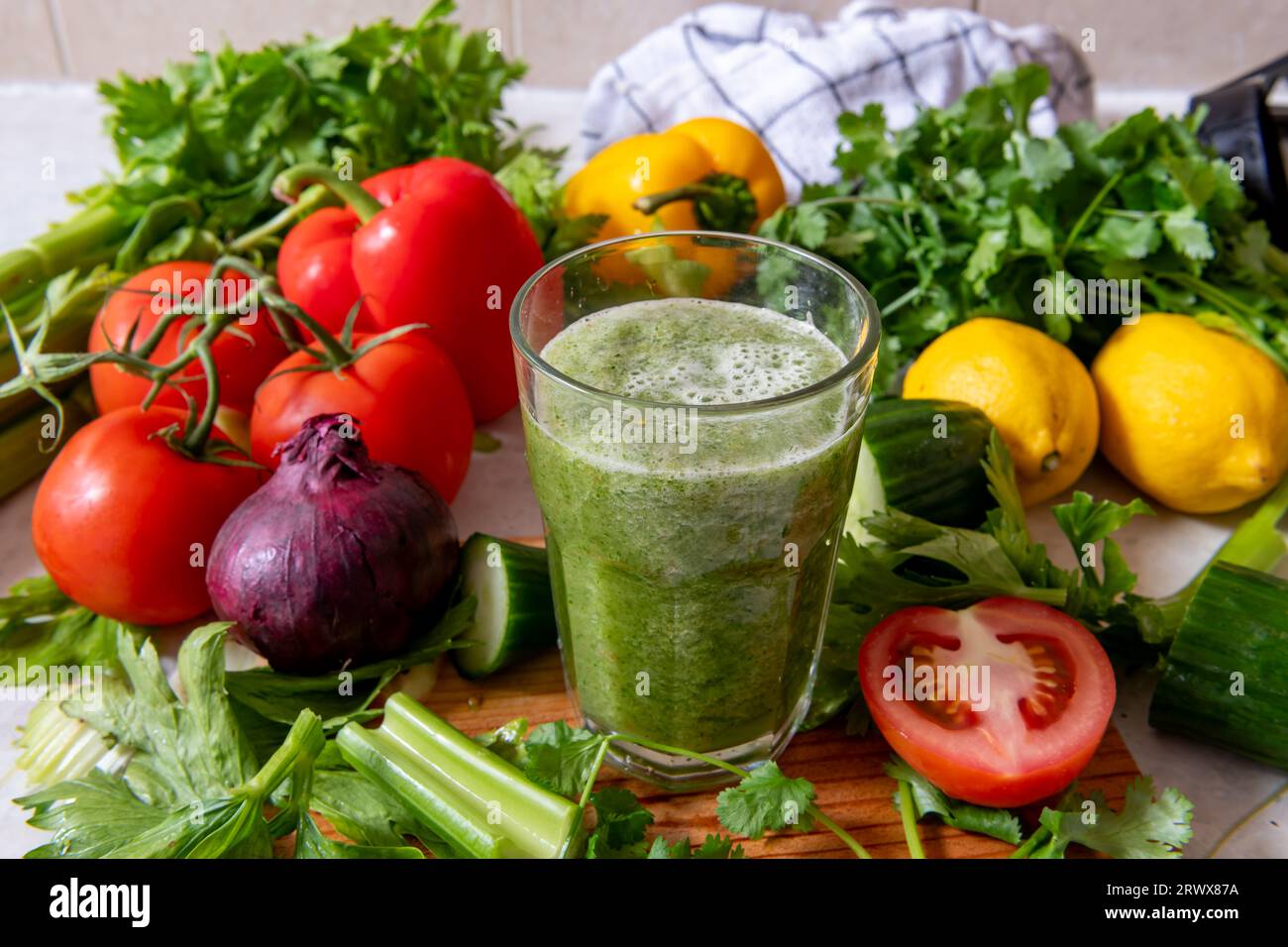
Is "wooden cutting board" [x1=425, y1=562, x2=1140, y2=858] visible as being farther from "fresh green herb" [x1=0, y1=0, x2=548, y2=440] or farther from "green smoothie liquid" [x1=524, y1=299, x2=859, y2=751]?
"fresh green herb" [x1=0, y1=0, x2=548, y2=440]

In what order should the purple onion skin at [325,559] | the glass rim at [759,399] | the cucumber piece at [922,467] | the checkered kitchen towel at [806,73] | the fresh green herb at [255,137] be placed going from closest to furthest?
the glass rim at [759,399]
the purple onion skin at [325,559]
the cucumber piece at [922,467]
the fresh green herb at [255,137]
the checkered kitchen towel at [806,73]

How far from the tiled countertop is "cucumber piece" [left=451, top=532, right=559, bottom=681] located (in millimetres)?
212

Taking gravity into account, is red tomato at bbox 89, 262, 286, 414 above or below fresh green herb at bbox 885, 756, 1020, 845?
above

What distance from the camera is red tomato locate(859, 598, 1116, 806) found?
89cm

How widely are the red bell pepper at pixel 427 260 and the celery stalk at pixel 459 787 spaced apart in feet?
1.79

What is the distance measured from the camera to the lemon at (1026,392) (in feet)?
4.09


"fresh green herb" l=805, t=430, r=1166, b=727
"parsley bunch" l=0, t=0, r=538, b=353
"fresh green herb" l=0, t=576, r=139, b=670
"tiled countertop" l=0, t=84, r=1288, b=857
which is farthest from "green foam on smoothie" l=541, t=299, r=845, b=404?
"parsley bunch" l=0, t=0, r=538, b=353

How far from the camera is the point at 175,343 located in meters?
1.28

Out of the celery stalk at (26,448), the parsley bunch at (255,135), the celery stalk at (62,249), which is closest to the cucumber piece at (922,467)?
the parsley bunch at (255,135)

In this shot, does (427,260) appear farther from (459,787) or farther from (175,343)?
(459,787)

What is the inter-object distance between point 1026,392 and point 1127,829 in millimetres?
516

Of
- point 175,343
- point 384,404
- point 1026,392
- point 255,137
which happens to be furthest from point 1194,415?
point 255,137

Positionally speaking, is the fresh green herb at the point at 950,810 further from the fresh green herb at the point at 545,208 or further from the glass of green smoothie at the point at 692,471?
the fresh green herb at the point at 545,208
